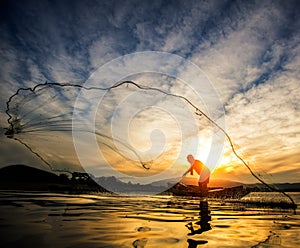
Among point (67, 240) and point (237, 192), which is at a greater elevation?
point (237, 192)

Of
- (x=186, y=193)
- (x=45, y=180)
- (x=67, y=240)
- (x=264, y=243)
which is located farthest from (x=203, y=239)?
(x=45, y=180)

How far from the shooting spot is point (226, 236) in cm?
743

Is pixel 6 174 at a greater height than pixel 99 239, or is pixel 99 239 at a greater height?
pixel 6 174

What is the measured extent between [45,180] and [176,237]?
65.4 metres

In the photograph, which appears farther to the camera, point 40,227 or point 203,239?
point 40,227

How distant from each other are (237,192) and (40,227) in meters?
31.3

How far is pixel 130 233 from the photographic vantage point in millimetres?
7445

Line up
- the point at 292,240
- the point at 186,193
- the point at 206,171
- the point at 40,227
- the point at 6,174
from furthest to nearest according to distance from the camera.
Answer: the point at 6,174, the point at 186,193, the point at 206,171, the point at 40,227, the point at 292,240

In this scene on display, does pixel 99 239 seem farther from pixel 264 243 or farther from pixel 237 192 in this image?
pixel 237 192

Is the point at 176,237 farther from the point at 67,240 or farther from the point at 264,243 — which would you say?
the point at 67,240

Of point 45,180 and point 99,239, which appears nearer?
point 99,239

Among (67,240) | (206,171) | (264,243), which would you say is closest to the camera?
(67,240)

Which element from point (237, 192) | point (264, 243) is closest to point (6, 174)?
point (237, 192)

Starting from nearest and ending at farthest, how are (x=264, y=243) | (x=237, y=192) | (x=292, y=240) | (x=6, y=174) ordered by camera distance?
(x=264, y=243)
(x=292, y=240)
(x=237, y=192)
(x=6, y=174)
